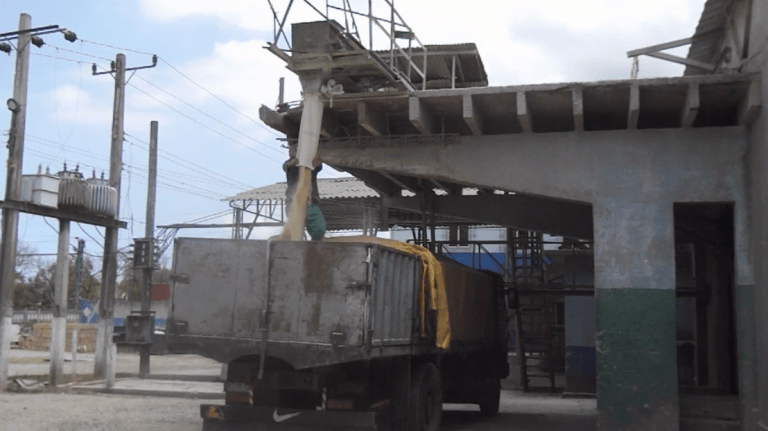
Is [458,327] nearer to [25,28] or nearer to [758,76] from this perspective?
[758,76]

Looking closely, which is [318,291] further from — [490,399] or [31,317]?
[31,317]

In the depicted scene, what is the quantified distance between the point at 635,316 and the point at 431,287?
306cm

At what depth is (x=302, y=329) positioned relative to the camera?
29.9 ft

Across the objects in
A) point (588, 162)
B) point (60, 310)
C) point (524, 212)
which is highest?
point (588, 162)

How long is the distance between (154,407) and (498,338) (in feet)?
22.4

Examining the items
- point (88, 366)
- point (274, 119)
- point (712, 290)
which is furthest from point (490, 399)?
point (88, 366)

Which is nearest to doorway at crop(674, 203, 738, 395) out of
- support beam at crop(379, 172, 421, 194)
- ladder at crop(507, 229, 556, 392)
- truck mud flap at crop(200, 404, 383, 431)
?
ladder at crop(507, 229, 556, 392)

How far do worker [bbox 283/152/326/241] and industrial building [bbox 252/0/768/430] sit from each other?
0.69 metres

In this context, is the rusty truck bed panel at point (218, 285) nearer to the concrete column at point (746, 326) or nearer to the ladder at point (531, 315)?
the concrete column at point (746, 326)

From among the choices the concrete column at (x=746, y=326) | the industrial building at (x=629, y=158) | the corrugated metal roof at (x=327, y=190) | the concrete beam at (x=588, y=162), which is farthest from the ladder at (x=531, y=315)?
the concrete column at (x=746, y=326)

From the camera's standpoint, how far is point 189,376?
70.2ft

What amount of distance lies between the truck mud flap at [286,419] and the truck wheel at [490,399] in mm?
5593

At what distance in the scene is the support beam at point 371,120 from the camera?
12578mm

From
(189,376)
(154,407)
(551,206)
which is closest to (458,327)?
(551,206)
